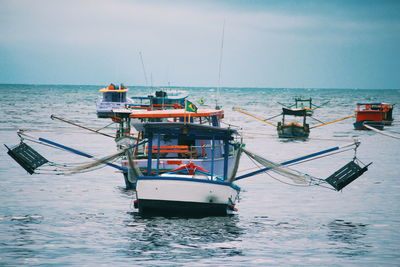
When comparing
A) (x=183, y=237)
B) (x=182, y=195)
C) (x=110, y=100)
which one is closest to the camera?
(x=183, y=237)

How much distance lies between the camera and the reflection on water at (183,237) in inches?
675

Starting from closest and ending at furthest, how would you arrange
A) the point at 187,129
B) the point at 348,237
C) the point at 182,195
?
1. the point at 348,237
2. the point at 182,195
3. the point at 187,129

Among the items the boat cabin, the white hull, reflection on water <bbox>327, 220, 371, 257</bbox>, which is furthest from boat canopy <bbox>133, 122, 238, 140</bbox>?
reflection on water <bbox>327, 220, 371, 257</bbox>

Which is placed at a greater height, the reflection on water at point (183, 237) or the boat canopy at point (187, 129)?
the boat canopy at point (187, 129)

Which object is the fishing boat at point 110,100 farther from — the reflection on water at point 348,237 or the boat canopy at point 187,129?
the reflection on water at point 348,237

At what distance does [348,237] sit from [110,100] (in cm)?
6260

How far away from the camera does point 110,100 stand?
260ft

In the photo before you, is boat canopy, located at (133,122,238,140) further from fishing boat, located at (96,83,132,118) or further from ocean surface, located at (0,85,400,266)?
fishing boat, located at (96,83,132,118)

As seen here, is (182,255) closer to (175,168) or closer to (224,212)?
(224,212)

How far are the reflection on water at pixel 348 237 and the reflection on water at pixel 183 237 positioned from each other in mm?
3285

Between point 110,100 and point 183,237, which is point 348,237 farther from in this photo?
point 110,100

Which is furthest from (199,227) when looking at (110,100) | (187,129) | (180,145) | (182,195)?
(110,100)

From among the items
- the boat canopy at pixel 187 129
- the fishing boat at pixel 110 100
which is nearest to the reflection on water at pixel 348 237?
the boat canopy at pixel 187 129

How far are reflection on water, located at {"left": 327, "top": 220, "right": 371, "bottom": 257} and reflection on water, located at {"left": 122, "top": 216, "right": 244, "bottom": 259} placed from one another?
3285 millimetres
